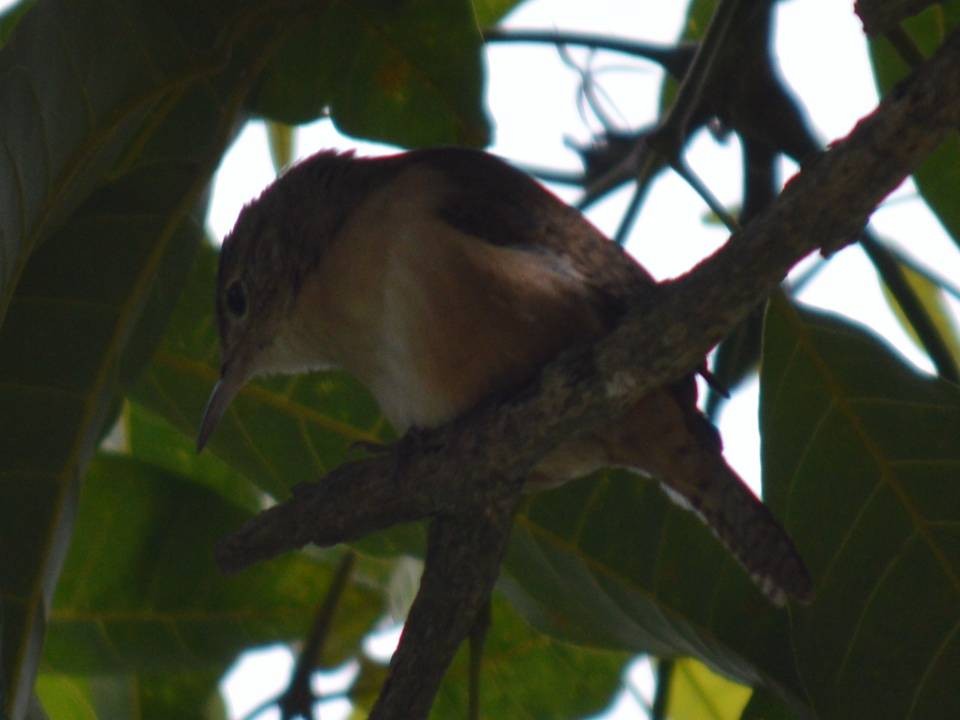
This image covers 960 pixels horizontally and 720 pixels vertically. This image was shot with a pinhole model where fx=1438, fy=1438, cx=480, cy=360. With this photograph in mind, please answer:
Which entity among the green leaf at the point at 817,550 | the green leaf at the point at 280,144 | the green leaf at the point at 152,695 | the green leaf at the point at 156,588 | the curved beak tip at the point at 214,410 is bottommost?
the green leaf at the point at 817,550

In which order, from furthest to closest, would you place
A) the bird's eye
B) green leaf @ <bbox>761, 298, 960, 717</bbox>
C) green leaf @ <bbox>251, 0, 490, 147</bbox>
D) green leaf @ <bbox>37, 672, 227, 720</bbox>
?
the bird's eye → green leaf @ <bbox>37, 672, 227, 720</bbox> → green leaf @ <bbox>251, 0, 490, 147</bbox> → green leaf @ <bbox>761, 298, 960, 717</bbox>

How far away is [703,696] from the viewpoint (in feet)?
12.9

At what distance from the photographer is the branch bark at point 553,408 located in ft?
6.23

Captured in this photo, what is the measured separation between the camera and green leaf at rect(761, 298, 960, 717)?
276cm

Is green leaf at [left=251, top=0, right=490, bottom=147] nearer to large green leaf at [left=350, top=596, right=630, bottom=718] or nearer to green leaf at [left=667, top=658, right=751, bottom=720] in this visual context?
large green leaf at [left=350, top=596, right=630, bottom=718]

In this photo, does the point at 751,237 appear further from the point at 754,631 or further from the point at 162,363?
the point at 162,363

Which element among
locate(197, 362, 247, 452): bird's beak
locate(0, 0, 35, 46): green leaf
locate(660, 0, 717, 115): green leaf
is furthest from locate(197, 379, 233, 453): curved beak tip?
locate(660, 0, 717, 115): green leaf

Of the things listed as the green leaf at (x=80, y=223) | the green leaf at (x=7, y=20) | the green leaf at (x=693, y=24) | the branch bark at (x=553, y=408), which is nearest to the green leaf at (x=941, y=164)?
the green leaf at (x=693, y=24)

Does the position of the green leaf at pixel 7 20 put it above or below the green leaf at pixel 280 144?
below

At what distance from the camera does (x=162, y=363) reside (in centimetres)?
354

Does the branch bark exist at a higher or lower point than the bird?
lower

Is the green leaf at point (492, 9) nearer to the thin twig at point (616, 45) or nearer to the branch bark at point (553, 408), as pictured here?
the thin twig at point (616, 45)

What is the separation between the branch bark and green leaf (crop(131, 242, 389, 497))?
707mm

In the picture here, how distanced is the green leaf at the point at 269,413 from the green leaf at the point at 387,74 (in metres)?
0.63
